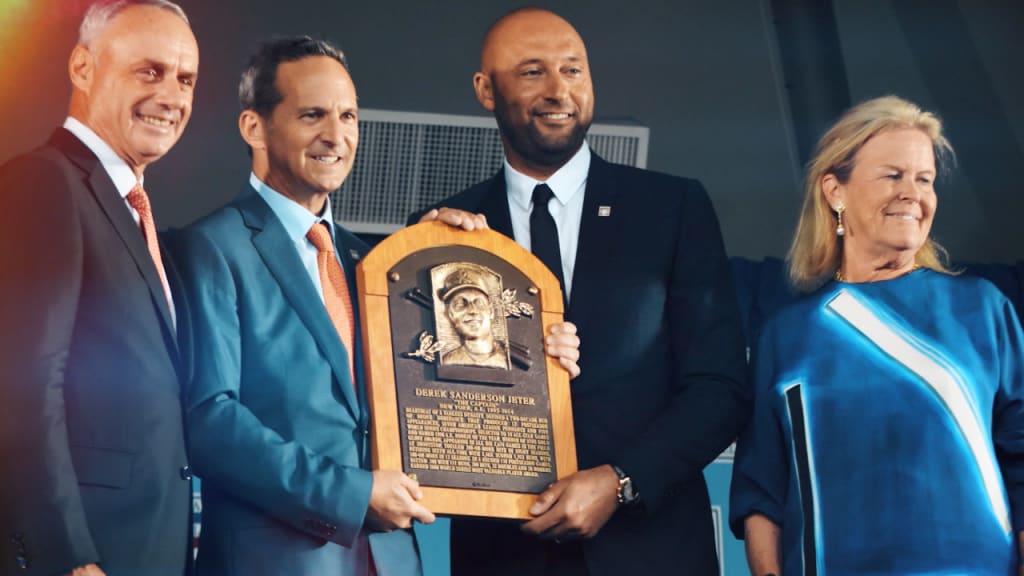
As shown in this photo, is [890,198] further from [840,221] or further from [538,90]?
[538,90]

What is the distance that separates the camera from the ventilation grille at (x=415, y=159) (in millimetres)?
5754

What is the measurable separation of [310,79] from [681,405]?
1.00 metres

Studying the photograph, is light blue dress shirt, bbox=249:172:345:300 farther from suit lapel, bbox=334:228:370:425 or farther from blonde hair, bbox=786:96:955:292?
blonde hair, bbox=786:96:955:292

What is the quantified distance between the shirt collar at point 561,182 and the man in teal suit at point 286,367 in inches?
14.9

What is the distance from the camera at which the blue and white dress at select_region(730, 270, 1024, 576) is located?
278 cm

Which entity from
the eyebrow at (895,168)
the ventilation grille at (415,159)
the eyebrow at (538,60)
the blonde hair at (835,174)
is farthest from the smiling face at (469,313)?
the ventilation grille at (415,159)

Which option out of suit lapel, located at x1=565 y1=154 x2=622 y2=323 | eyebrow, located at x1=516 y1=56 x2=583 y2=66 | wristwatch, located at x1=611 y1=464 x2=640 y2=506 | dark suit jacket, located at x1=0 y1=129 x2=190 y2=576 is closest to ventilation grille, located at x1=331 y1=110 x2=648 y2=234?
eyebrow, located at x1=516 y1=56 x2=583 y2=66

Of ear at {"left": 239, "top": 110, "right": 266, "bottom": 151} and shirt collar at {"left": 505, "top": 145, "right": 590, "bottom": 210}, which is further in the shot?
shirt collar at {"left": 505, "top": 145, "right": 590, "bottom": 210}

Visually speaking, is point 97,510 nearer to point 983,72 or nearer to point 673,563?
point 673,563

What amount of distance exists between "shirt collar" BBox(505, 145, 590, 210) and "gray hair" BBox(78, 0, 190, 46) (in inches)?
32.4

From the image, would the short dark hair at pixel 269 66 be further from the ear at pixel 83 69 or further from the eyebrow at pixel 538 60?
the eyebrow at pixel 538 60

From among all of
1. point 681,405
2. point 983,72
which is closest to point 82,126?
point 681,405

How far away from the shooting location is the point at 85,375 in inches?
98.3

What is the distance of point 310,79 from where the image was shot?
2.89 metres
